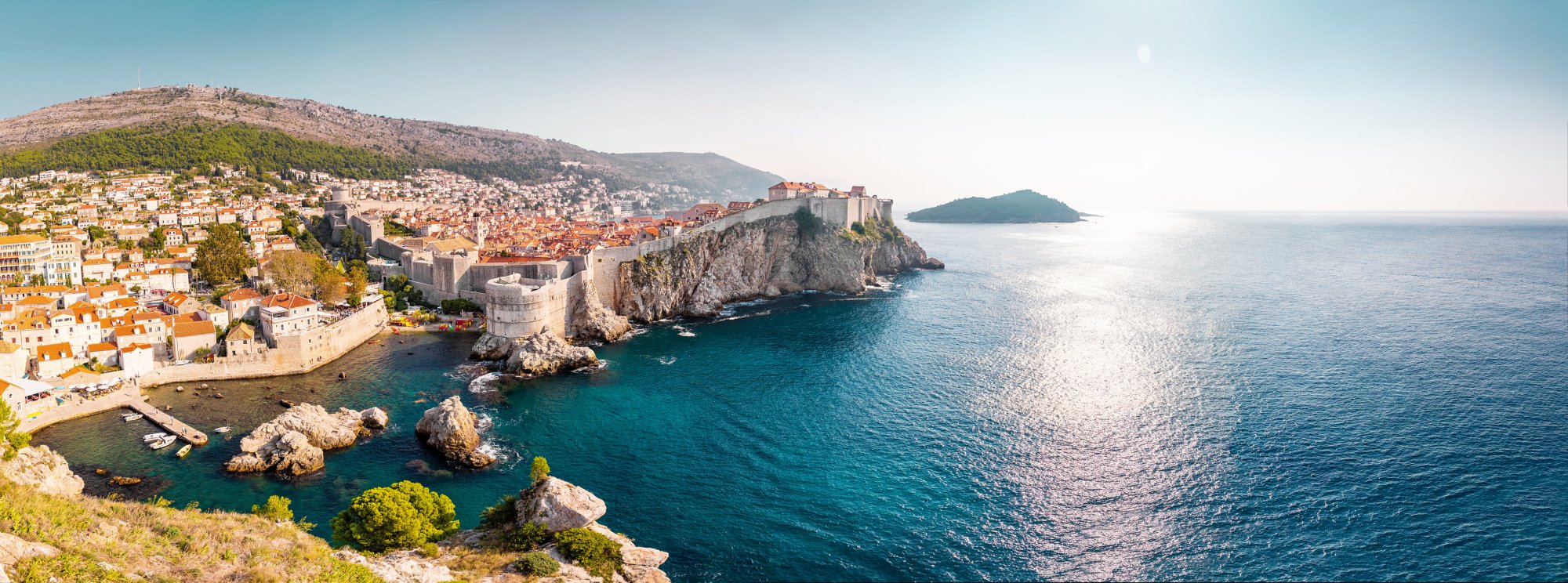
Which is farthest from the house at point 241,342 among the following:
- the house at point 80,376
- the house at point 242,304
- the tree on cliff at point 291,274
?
the tree on cliff at point 291,274

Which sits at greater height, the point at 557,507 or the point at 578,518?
the point at 557,507

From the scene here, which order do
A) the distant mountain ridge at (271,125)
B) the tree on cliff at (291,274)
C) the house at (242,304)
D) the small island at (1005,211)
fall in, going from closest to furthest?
1. the house at (242,304)
2. the tree on cliff at (291,274)
3. the distant mountain ridge at (271,125)
4. the small island at (1005,211)

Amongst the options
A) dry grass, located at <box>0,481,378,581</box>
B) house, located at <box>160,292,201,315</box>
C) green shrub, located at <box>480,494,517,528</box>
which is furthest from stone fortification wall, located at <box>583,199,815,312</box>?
dry grass, located at <box>0,481,378,581</box>

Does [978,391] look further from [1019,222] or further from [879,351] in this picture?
[1019,222]

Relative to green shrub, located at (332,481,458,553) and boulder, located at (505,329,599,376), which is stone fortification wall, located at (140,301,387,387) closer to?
boulder, located at (505,329,599,376)

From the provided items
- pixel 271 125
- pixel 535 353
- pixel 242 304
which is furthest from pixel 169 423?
pixel 271 125

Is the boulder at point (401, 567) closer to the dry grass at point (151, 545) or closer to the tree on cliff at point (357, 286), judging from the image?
the dry grass at point (151, 545)

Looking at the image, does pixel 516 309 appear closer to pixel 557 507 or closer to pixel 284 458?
pixel 284 458
